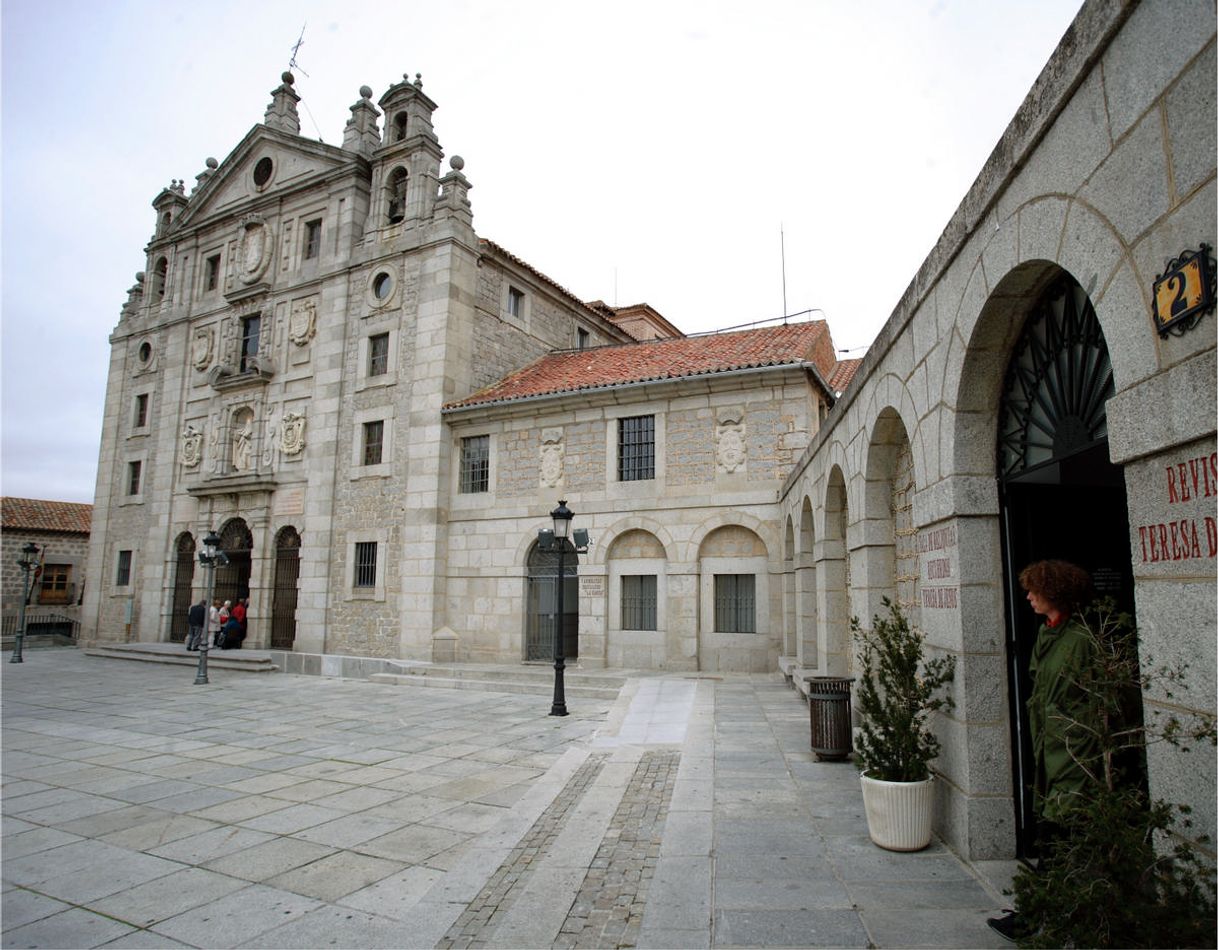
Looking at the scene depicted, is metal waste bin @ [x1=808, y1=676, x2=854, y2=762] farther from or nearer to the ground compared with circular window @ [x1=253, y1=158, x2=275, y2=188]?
nearer to the ground

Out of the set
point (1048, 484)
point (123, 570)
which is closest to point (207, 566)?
point (123, 570)

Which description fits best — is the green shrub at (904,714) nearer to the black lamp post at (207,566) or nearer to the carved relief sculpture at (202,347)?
the black lamp post at (207,566)

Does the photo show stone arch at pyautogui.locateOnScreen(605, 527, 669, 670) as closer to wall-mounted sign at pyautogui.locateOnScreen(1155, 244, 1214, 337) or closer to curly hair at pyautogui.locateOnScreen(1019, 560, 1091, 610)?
Result: curly hair at pyautogui.locateOnScreen(1019, 560, 1091, 610)

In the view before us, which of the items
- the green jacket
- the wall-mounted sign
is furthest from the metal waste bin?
the wall-mounted sign

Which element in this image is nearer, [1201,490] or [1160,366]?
[1201,490]

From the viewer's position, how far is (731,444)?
1622 cm

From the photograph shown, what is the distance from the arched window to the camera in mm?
21844

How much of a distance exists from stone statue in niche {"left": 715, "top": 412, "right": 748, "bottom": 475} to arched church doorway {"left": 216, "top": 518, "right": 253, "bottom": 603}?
49.5 ft

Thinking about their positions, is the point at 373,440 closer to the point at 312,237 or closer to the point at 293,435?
the point at 293,435

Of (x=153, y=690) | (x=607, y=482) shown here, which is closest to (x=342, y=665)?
(x=153, y=690)

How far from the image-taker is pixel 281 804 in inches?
267

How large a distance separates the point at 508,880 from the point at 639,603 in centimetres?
1219

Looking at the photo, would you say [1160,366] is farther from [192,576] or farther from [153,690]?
[192,576]

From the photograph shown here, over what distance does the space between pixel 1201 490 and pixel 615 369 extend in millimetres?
16999
